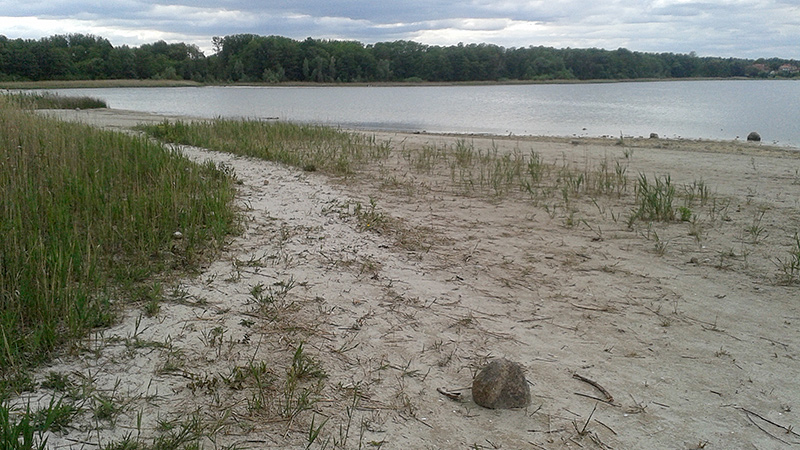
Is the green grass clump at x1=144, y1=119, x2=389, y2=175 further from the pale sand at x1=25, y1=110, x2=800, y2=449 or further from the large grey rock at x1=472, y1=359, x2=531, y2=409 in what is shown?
the large grey rock at x1=472, y1=359, x2=531, y2=409

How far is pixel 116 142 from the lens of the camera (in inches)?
290

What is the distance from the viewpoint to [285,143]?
439 inches

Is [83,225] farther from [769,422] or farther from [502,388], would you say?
[769,422]

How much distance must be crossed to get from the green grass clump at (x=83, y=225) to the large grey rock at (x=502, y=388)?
2.20m

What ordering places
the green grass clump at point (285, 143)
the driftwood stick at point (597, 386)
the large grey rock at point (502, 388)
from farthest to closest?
1. the green grass clump at point (285, 143)
2. the driftwood stick at point (597, 386)
3. the large grey rock at point (502, 388)

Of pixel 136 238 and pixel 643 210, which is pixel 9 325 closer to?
pixel 136 238

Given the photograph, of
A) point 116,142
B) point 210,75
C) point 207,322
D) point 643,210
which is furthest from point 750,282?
point 210,75

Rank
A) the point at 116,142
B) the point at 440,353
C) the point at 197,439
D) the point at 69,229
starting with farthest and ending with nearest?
1. the point at 116,142
2. the point at 69,229
3. the point at 440,353
4. the point at 197,439

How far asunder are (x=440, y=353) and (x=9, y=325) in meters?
2.34

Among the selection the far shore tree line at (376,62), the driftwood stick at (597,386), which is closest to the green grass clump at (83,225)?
the driftwood stick at (597,386)

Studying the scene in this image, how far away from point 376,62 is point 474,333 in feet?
258

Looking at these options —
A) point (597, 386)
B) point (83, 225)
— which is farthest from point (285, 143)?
point (597, 386)

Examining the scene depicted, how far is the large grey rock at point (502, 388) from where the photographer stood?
2891 mm

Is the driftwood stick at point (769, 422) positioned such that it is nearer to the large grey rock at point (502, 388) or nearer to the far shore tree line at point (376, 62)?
the large grey rock at point (502, 388)
